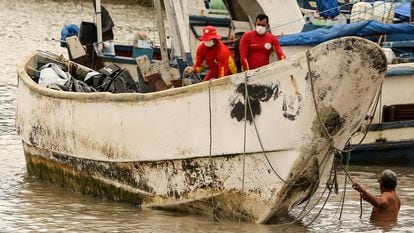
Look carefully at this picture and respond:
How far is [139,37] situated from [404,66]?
5.81 m

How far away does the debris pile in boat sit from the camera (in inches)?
566

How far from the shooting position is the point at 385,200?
11.6 metres

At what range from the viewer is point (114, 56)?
19.0m

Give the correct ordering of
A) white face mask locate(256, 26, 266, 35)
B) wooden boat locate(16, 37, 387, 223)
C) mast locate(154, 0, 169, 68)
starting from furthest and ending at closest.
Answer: mast locate(154, 0, 169, 68) < white face mask locate(256, 26, 266, 35) < wooden boat locate(16, 37, 387, 223)

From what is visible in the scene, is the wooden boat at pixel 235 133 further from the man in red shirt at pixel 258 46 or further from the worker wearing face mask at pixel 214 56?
the man in red shirt at pixel 258 46

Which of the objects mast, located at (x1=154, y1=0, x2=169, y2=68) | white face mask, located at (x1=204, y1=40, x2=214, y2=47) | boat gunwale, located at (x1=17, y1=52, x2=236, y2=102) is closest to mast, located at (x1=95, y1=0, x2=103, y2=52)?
mast, located at (x1=154, y1=0, x2=169, y2=68)

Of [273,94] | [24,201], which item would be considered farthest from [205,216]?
[24,201]

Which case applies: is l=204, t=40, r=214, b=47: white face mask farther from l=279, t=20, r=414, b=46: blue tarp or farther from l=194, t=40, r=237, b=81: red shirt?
l=279, t=20, r=414, b=46: blue tarp

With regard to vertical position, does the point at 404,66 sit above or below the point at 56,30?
above

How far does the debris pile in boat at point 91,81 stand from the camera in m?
14.4

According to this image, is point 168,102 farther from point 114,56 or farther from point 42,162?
point 114,56

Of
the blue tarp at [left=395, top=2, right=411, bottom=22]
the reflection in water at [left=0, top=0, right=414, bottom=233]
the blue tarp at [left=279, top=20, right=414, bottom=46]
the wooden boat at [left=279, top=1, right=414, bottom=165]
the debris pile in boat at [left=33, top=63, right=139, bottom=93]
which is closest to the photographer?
the reflection in water at [left=0, top=0, right=414, bottom=233]

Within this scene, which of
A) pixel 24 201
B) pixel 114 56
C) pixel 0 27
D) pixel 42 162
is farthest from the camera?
pixel 0 27

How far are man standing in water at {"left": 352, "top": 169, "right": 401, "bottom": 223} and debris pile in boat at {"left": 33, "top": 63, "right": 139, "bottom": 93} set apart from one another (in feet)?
13.0
